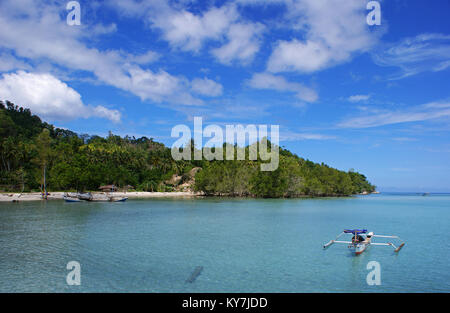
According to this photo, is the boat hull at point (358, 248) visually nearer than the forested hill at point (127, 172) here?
Yes

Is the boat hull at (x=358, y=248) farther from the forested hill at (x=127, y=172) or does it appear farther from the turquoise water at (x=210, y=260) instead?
the forested hill at (x=127, y=172)

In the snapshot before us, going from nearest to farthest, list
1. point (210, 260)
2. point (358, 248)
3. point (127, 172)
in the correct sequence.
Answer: point (210, 260) < point (358, 248) < point (127, 172)

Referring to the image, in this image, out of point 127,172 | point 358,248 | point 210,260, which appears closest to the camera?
point 210,260

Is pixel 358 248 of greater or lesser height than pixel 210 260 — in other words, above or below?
above

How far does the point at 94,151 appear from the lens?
90812 millimetres

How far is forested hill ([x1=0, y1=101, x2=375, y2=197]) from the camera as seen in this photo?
66812 mm

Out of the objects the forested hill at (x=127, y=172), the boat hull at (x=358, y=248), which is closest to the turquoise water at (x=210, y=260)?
the boat hull at (x=358, y=248)

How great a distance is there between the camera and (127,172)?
3511 inches

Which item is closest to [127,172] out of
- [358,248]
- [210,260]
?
[210,260]

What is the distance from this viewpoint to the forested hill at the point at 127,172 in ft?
219

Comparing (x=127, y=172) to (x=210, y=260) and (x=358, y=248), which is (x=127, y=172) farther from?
(x=358, y=248)

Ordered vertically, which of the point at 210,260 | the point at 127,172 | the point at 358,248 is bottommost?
the point at 210,260

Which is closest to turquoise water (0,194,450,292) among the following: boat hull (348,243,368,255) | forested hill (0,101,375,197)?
boat hull (348,243,368,255)
